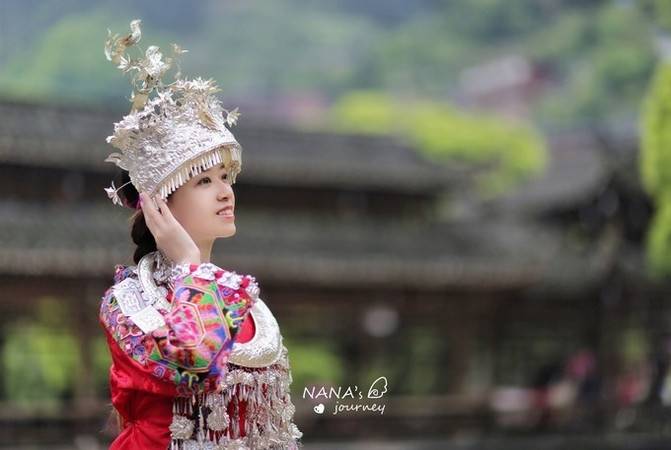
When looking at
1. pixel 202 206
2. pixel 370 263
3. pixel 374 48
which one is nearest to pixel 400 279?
pixel 370 263

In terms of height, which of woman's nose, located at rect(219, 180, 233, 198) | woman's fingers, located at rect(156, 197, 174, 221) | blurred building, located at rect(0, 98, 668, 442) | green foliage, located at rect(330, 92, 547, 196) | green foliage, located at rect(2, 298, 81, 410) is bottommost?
woman's fingers, located at rect(156, 197, 174, 221)

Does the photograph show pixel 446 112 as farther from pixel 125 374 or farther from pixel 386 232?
pixel 125 374

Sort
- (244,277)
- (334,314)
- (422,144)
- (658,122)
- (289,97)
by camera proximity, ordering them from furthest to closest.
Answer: (289,97), (422,144), (334,314), (658,122), (244,277)

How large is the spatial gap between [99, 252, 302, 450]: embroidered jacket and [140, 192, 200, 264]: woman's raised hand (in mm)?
43

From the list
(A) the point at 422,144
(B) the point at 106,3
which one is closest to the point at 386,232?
(A) the point at 422,144

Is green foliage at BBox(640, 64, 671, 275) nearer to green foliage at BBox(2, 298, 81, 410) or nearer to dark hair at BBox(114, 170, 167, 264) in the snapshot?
green foliage at BBox(2, 298, 81, 410)

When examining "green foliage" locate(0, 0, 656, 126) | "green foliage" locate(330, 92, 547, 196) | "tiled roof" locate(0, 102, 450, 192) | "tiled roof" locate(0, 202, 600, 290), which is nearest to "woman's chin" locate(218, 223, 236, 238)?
"tiled roof" locate(0, 202, 600, 290)

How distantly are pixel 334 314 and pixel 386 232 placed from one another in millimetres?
1612

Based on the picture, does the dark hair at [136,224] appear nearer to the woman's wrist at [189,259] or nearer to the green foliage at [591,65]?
the woman's wrist at [189,259]

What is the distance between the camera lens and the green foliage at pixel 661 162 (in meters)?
13.9

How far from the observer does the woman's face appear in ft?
10.4

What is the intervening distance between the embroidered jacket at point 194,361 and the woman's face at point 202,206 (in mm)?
129

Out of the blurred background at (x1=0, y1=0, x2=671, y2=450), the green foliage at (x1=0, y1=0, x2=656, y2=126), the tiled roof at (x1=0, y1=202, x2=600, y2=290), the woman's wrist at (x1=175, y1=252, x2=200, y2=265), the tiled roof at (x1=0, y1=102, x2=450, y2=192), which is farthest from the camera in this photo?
the green foliage at (x1=0, y1=0, x2=656, y2=126)

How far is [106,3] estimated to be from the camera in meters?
40.0
